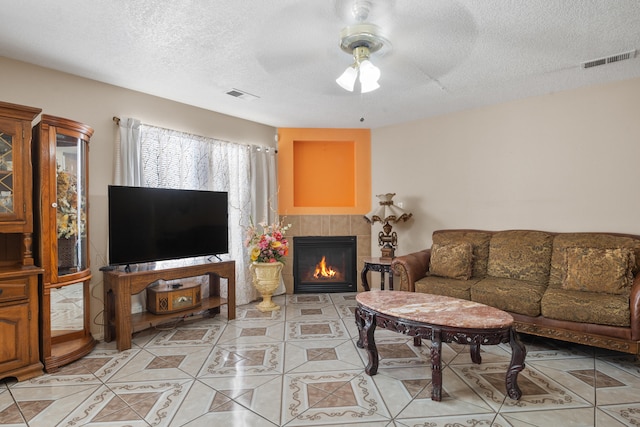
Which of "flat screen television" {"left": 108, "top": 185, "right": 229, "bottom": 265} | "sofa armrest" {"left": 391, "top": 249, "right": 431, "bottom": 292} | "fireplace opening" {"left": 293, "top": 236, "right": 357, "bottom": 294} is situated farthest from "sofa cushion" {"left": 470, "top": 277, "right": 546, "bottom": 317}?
"flat screen television" {"left": 108, "top": 185, "right": 229, "bottom": 265}

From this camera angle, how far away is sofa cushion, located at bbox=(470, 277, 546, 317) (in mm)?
3012

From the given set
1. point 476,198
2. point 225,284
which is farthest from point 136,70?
point 476,198

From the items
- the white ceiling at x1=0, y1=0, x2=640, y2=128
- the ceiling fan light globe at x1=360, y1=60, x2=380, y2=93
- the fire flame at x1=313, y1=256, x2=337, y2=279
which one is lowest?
the fire flame at x1=313, y1=256, x2=337, y2=279

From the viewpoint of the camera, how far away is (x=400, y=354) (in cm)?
288

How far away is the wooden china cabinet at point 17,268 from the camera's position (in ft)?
7.92

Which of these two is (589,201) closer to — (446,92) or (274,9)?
(446,92)

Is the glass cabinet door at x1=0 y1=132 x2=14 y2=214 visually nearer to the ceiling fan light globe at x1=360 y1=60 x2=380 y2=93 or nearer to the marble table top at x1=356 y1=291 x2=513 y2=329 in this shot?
the ceiling fan light globe at x1=360 y1=60 x2=380 y2=93

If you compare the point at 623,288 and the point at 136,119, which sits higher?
the point at 136,119

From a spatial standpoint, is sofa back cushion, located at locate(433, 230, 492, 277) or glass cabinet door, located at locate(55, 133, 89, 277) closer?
glass cabinet door, located at locate(55, 133, 89, 277)

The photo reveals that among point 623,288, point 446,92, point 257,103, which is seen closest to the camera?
point 623,288

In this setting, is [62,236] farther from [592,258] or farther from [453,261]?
[592,258]

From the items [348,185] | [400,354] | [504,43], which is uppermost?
[504,43]

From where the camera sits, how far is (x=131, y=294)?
120 inches

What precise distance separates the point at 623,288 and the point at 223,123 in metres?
4.55
